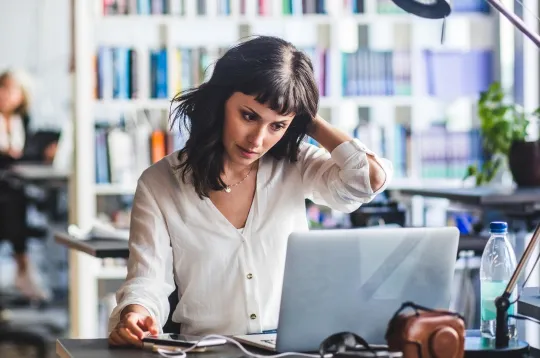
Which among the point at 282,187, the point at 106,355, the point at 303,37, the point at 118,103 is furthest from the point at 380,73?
the point at 106,355

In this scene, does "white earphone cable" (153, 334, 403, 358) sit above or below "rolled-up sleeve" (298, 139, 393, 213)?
below

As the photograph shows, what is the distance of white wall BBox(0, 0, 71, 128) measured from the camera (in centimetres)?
766

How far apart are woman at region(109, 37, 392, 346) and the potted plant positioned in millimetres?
1728

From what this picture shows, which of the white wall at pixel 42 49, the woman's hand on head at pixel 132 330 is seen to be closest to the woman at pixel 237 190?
the woman's hand on head at pixel 132 330

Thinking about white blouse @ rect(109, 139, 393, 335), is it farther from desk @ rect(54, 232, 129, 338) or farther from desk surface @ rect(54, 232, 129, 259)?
desk @ rect(54, 232, 129, 338)

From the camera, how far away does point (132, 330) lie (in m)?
1.73

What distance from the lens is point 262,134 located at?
6.56ft

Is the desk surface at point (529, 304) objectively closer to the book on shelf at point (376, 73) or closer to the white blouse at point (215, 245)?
the white blouse at point (215, 245)

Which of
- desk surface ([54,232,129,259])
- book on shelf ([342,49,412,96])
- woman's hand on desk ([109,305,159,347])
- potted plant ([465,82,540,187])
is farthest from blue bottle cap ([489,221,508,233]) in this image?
book on shelf ([342,49,412,96])

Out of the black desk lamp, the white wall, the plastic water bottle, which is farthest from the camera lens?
the white wall

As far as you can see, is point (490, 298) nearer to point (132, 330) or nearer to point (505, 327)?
point (505, 327)

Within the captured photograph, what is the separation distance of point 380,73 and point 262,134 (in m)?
2.80

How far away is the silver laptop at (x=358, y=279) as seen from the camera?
1562 mm

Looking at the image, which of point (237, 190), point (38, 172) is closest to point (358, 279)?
point (237, 190)
